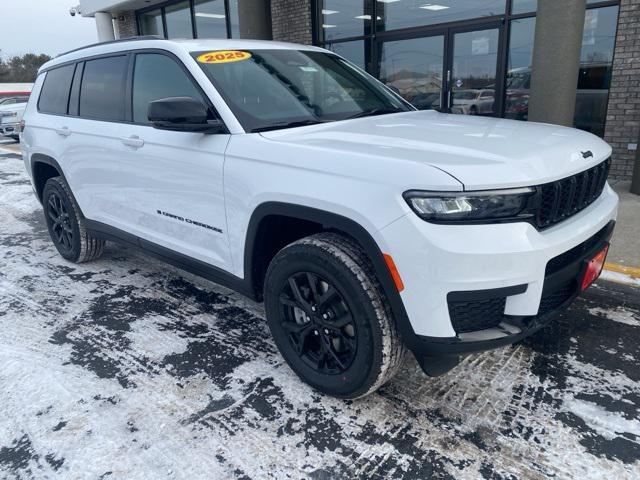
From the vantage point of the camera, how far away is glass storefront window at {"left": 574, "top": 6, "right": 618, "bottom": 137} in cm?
686

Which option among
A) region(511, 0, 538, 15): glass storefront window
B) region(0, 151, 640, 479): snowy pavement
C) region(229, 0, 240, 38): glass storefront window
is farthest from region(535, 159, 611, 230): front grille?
region(229, 0, 240, 38): glass storefront window

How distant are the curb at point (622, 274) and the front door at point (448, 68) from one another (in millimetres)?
4111

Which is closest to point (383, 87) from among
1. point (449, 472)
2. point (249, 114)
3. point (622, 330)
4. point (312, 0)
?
point (249, 114)

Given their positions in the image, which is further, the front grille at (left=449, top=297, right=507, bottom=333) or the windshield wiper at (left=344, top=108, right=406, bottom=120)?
the windshield wiper at (left=344, top=108, right=406, bottom=120)

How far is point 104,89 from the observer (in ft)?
12.8

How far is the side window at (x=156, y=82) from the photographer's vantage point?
316 centimetres

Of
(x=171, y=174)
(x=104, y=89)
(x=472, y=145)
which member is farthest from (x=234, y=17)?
(x=472, y=145)

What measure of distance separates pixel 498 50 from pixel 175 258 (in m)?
6.60

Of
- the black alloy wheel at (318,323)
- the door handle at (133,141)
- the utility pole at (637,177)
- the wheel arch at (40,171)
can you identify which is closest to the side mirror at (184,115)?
the door handle at (133,141)

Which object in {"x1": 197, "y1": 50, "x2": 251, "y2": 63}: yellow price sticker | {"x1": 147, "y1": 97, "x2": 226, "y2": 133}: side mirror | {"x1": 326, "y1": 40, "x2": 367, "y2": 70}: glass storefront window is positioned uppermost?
{"x1": 326, "y1": 40, "x2": 367, "y2": 70}: glass storefront window

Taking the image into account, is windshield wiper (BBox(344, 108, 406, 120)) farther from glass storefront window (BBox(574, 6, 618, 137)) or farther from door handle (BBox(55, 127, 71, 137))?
glass storefront window (BBox(574, 6, 618, 137))

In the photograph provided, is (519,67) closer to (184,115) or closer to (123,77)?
(123,77)

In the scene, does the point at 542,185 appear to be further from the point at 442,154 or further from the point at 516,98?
the point at 516,98

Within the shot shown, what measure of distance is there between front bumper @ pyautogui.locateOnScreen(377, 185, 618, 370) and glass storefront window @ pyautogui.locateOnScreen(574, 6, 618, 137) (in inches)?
234
